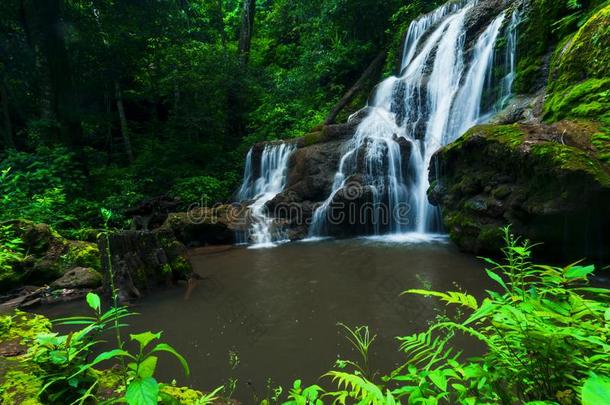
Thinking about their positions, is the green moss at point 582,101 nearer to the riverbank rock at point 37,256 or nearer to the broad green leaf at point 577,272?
the broad green leaf at point 577,272

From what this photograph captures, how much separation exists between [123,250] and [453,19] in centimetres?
1360

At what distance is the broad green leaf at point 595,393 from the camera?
63 centimetres

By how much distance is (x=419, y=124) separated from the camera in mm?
11078

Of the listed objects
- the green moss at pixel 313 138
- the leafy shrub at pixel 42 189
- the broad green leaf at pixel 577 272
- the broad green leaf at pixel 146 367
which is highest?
the green moss at pixel 313 138

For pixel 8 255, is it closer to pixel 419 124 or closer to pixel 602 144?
pixel 602 144

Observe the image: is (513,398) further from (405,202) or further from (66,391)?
(405,202)

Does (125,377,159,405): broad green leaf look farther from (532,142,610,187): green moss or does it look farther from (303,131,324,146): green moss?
(303,131,324,146): green moss

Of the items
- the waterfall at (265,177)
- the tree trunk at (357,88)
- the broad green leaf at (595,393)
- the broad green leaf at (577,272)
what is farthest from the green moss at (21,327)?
the tree trunk at (357,88)

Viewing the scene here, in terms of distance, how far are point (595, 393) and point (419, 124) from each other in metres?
11.4

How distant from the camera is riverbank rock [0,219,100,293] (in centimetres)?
495

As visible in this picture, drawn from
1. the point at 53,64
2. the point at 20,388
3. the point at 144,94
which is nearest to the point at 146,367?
the point at 20,388

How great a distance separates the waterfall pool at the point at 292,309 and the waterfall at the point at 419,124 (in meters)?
2.54

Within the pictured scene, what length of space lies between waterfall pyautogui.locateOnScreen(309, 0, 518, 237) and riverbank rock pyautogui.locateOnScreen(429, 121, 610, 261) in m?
2.74

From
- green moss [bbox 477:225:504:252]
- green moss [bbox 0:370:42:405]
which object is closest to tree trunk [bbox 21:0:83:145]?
green moss [bbox 0:370:42:405]
